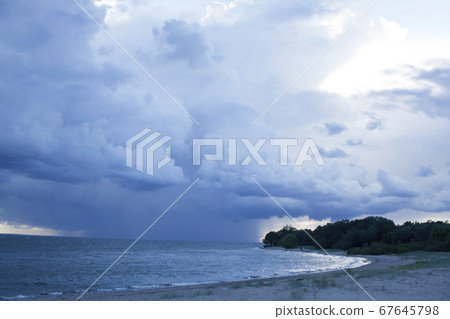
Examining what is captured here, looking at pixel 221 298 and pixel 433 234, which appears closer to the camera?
pixel 221 298

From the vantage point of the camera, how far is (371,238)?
10994 centimetres

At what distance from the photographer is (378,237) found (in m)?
109

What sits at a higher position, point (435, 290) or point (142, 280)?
point (435, 290)

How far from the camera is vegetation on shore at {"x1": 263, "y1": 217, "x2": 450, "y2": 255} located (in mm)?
76400

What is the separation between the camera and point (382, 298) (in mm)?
14594

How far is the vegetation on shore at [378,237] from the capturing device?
251 feet
